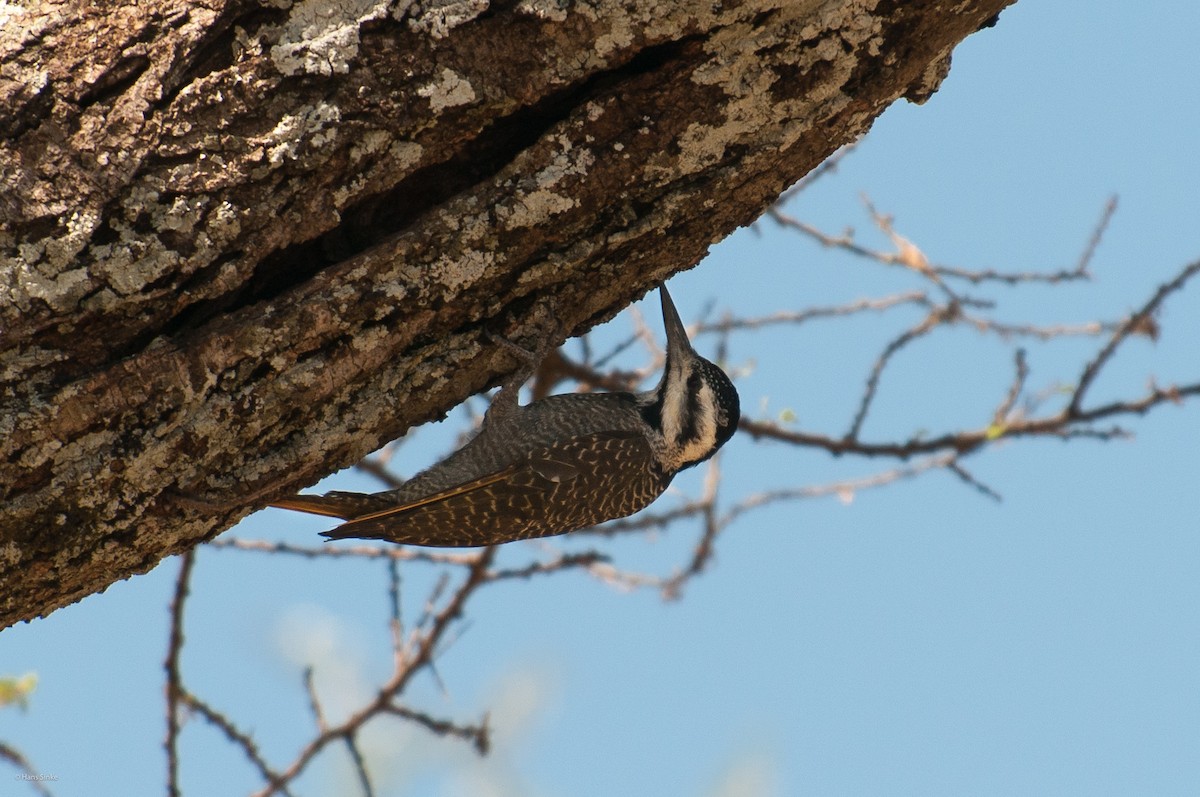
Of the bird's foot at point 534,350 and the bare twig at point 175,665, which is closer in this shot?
the bird's foot at point 534,350

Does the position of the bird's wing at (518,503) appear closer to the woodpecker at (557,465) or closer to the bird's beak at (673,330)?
the woodpecker at (557,465)

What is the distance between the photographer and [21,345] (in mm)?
2484

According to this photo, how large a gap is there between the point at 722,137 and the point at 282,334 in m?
1.09

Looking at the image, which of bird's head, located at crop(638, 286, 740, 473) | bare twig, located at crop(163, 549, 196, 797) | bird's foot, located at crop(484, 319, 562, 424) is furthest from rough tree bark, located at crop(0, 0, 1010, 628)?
bird's head, located at crop(638, 286, 740, 473)

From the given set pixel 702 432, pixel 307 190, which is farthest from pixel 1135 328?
pixel 307 190

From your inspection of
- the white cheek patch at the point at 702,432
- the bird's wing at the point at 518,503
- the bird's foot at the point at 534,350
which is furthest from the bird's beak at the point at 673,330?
the bird's foot at the point at 534,350

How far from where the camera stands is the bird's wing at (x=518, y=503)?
4348 millimetres

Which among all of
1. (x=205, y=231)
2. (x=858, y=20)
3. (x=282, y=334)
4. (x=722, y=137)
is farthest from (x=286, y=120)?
(x=858, y=20)

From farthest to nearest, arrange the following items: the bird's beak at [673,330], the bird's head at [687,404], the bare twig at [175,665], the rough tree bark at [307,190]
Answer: the bird's beak at [673,330]
the bird's head at [687,404]
the bare twig at [175,665]
the rough tree bark at [307,190]

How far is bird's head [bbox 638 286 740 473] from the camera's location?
489 cm

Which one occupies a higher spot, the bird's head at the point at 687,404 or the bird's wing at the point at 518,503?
the bird's head at the point at 687,404

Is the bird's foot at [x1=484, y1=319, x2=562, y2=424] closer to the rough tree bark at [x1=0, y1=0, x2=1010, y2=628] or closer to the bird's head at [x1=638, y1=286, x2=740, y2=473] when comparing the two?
the rough tree bark at [x1=0, y1=0, x2=1010, y2=628]

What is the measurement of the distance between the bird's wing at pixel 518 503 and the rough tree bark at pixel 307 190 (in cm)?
127

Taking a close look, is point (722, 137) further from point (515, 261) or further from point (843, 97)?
point (515, 261)
